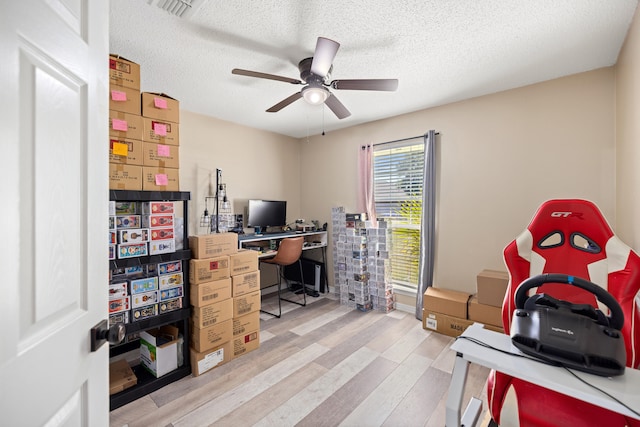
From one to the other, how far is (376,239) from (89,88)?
3201 mm

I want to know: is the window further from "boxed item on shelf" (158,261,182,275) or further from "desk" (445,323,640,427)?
"boxed item on shelf" (158,261,182,275)

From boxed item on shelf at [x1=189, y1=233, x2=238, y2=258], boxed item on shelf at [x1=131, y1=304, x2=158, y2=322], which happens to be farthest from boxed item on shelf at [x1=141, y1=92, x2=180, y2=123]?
boxed item on shelf at [x1=131, y1=304, x2=158, y2=322]

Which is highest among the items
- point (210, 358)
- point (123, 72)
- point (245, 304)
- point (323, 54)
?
point (323, 54)

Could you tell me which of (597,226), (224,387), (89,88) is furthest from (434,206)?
(89,88)

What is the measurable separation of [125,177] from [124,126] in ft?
1.09

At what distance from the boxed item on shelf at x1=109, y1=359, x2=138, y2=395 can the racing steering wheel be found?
2492 millimetres

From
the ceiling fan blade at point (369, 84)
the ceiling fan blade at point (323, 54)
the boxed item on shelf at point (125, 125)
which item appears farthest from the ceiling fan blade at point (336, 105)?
the boxed item on shelf at point (125, 125)

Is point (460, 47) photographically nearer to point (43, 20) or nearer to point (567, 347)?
point (567, 347)

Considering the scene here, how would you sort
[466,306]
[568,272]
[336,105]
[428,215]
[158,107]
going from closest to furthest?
[568,272]
[158,107]
[336,105]
[466,306]
[428,215]

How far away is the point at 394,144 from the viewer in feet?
11.8

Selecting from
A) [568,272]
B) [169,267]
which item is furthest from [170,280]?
[568,272]

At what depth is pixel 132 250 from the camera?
184 cm

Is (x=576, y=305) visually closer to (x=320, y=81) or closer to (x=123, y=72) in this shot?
(x=320, y=81)

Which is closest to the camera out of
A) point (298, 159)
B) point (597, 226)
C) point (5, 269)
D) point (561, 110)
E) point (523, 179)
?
point (5, 269)
